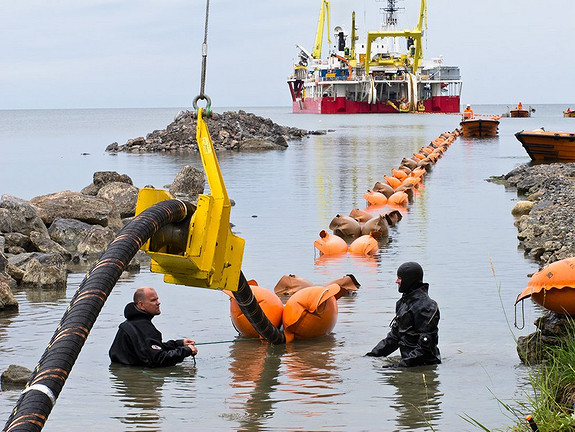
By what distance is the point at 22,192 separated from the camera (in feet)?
116

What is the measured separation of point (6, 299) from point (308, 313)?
4.32 m

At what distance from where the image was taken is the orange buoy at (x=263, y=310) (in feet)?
34.2

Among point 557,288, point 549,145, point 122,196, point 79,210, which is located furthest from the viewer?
point 549,145

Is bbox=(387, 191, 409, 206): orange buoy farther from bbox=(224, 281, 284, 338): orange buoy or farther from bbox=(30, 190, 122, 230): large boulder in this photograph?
bbox=(224, 281, 284, 338): orange buoy

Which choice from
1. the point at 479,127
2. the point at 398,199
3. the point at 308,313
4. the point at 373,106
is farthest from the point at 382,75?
the point at 308,313

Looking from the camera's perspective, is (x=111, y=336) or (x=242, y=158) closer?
(x=111, y=336)

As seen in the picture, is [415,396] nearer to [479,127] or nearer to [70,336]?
[70,336]

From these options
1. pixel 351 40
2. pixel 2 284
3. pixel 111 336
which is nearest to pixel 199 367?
pixel 111 336

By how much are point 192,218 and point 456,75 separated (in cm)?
12014

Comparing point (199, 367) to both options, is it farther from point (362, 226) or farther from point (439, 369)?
point (362, 226)

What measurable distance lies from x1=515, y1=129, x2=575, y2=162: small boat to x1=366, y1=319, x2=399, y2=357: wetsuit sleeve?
3188cm

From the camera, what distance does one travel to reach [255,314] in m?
9.10

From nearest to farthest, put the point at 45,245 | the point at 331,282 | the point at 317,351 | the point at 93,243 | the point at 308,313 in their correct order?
the point at 317,351 → the point at 308,313 → the point at 331,282 → the point at 45,245 → the point at 93,243

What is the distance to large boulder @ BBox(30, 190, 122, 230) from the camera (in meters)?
19.6
